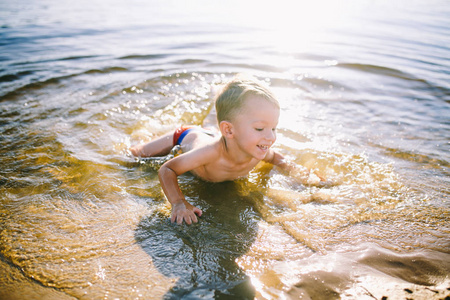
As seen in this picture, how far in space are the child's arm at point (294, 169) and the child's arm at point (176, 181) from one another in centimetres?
86

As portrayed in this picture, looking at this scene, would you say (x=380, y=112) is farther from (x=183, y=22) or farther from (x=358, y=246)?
(x=183, y=22)

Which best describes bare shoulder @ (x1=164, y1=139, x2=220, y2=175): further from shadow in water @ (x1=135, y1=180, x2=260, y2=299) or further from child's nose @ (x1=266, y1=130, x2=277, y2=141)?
child's nose @ (x1=266, y1=130, x2=277, y2=141)

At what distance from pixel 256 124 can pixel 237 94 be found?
310 millimetres

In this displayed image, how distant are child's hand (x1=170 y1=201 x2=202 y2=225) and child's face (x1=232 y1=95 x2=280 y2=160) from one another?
687 millimetres

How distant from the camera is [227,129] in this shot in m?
2.82

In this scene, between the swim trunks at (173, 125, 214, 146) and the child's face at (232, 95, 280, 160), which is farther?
the swim trunks at (173, 125, 214, 146)

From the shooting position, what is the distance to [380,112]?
4.93 m

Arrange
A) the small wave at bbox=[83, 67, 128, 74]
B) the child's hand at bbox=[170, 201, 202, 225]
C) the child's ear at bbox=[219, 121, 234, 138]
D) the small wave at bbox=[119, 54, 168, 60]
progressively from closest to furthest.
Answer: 1. the child's hand at bbox=[170, 201, 202, 225]
2. the child's ear at bbox=[219, 121, 234, 138]
3. the small wave at bbox=[83, 67, 128, 74]
4. the small wave at bbox=[119, 54, 168, 60]

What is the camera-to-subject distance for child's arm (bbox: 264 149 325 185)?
3234mm

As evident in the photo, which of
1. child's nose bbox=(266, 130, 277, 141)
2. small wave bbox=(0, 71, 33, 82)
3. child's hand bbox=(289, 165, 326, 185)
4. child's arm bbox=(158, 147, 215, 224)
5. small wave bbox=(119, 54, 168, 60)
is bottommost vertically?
child's hand bbox=(289, 165, 326, 185)

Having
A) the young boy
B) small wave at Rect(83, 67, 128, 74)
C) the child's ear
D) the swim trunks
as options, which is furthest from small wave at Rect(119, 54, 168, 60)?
the child's ear

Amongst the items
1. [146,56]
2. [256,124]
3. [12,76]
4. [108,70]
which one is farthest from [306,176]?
[146,56]

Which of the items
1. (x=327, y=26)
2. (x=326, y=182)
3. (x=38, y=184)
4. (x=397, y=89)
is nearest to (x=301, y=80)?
(x=397, y=89)

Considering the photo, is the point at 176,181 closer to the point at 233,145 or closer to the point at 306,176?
the point at 233,145
